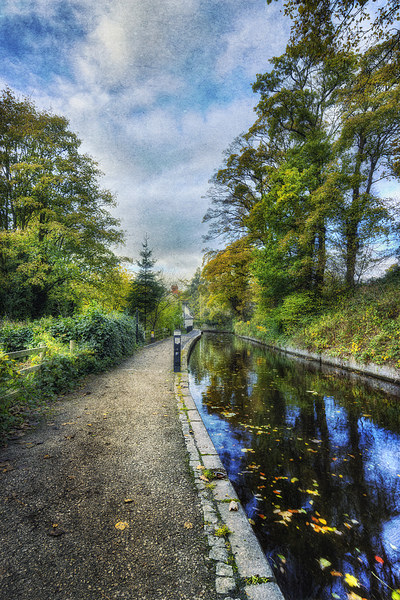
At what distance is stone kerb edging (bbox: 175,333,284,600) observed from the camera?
1.54m

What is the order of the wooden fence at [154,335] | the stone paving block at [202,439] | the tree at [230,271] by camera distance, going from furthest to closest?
the tree at [230,271], the wooden fence at [154,335], the stone paving block at [202,439]

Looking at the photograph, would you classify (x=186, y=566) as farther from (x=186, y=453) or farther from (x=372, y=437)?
(x=372, y=437)

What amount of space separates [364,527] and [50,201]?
18.8m

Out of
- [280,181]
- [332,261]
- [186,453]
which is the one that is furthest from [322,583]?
[280,181]

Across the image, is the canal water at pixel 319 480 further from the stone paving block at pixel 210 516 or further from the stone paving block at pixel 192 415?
the stone paving block at pixel 210 516

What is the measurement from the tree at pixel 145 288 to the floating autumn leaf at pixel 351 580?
20.5m

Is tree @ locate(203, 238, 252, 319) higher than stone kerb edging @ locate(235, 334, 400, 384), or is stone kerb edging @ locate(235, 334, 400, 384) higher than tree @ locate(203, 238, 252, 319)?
tree @ locate(203, 238, 252, 319)

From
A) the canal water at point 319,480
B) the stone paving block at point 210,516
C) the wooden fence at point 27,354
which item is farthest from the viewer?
the wooden fence at point 27,354

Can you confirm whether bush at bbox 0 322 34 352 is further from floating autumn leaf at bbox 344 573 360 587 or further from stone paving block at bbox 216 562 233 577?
floating autumn leaf at bbox 344 573 360 587

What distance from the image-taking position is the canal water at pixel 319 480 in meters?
2.01

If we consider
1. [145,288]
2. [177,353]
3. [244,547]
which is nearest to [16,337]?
[177,353]

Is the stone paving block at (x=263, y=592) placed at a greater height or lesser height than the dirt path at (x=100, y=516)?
greater

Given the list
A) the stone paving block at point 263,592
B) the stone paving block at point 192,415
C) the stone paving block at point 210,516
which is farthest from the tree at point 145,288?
the stone paving block at point 263,592

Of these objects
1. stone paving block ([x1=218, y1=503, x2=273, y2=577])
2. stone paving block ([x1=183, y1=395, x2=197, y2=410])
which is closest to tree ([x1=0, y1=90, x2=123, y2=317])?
stone paving block ([x1=183, y1=395, x2=197, y2=410])
